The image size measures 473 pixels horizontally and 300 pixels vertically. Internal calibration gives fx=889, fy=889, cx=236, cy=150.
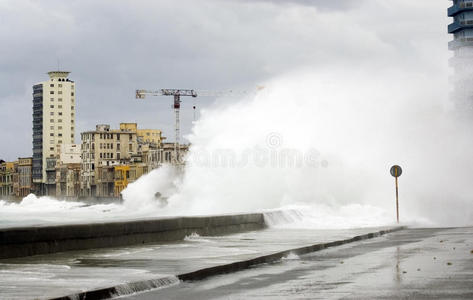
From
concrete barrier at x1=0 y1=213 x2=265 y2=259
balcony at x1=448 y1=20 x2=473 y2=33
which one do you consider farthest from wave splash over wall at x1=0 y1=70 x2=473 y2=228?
balcony at x1=448 y1=20 x2=473 y2=33

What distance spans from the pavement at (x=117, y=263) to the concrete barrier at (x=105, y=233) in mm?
289

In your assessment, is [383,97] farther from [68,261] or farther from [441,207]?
[68,261]

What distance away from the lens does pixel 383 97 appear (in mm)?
49094

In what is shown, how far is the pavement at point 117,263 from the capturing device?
11.7 metres

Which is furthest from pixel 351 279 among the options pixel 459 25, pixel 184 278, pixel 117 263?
pixel 459 25

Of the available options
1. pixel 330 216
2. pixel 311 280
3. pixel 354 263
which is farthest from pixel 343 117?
pixel 311 280

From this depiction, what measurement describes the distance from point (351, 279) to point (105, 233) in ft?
28.1

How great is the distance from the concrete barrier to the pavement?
29cm

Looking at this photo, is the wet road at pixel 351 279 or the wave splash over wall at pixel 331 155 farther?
the wave splash over wall at pixel 331 155

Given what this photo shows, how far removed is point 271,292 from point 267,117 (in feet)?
125

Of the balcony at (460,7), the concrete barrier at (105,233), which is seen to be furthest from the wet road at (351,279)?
the balcony at (460,7)

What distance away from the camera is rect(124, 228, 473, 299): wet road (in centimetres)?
1109

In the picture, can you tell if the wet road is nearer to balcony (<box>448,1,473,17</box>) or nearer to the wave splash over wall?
the wave splash over wall

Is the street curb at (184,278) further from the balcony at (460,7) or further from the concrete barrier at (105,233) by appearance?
the balcony at (460,7)
